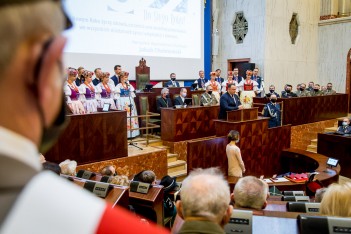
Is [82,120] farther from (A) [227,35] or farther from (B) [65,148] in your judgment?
(A) [227,35]

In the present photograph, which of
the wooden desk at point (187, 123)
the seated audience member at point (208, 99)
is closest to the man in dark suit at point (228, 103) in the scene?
the wooden desk at point (187, 123)

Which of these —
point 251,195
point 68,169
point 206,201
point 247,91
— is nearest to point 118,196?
point 251,195

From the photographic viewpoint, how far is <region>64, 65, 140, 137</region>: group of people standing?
6.14 meters

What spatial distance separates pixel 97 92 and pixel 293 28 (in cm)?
941

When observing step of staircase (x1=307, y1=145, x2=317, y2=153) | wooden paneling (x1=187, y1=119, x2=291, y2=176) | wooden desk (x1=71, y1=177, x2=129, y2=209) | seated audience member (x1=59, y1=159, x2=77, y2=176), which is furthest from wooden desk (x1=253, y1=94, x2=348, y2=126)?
wooden desk (x1=71, y1=177, x2=129, y2=209)

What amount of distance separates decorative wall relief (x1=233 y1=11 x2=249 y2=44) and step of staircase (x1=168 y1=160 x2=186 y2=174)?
7.44 m

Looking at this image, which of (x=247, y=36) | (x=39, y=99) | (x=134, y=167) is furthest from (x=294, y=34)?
(x=39, y=99)

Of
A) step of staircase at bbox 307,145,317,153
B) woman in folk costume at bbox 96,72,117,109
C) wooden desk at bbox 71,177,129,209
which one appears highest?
woman in folk costume at bbox 96,72,117,109

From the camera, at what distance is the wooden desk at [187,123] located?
290 inches

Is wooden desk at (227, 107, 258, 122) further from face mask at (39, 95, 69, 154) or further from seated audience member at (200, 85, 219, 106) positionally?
face mask at (39, 95, 69, 154)

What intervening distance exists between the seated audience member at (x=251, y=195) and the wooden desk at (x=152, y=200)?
92 centimetres

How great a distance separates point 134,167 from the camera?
21.0ft

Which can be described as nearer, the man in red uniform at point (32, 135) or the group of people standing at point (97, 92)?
the man in red uniform at point (32, 135)

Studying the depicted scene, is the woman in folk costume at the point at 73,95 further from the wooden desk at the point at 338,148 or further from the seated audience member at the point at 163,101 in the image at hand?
the wooden desk at the point at 338,148
